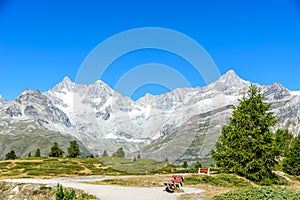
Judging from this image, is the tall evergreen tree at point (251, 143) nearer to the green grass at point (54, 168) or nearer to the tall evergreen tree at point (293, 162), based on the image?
the green grass at point (54, 168)

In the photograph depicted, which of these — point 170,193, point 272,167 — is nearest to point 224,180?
point 272,167

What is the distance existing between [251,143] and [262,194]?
14.9m

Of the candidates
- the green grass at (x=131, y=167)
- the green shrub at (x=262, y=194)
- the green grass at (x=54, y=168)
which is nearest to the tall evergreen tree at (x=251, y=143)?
the green shrub at (x=262, y=194)

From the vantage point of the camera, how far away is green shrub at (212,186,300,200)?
15.9 m

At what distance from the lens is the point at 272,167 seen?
103ft

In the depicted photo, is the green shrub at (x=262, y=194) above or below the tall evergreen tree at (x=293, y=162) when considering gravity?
below

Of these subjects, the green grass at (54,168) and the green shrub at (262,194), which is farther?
the green grass at (54,168)

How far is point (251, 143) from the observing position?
101 feet

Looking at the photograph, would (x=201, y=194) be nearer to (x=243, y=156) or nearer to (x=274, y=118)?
(x=243, y=156)

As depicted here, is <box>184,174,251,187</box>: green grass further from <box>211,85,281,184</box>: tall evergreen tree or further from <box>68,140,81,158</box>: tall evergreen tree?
<box>68,140,81,158</box>: tall evergreen tree

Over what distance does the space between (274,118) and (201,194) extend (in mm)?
15291

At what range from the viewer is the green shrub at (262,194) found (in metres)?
15.9

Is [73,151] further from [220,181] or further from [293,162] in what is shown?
[220,181]

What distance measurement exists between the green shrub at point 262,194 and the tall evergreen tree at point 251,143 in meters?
13.2
